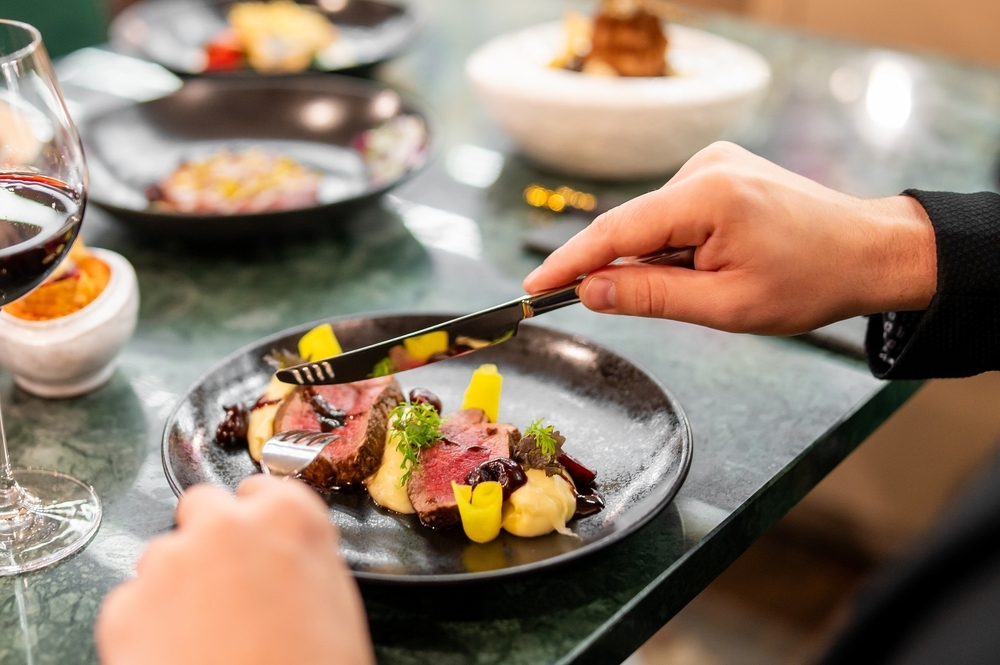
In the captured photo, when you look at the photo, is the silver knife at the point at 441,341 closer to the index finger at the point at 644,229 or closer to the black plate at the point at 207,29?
the index finger at the point at 644,229

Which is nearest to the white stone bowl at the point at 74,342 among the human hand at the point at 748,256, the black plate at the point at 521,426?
the black plate at the point at 521,426

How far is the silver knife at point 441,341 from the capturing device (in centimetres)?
108

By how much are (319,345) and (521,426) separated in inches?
10.3

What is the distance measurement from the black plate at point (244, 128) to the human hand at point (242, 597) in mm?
1054

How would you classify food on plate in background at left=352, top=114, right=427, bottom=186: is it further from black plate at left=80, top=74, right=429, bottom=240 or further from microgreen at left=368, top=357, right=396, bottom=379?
microgreen at left=368, top=357, right=396, bottom=379

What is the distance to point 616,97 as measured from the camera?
1767 mm

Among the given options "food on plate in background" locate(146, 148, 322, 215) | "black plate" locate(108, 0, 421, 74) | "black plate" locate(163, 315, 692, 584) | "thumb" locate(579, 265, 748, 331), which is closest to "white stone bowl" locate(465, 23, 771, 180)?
"food on plate in background" locate(146, 148, 322, 215)

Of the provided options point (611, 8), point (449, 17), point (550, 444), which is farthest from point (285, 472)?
point (449, 17)

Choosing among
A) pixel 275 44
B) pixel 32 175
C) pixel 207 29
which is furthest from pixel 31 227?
pixel 207 29

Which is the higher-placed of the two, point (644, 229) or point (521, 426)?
point (644, 229)

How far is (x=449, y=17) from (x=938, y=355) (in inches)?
78.4

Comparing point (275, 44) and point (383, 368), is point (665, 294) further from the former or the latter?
point (275, 44)

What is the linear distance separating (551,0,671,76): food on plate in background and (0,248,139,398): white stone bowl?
1006 millimetres

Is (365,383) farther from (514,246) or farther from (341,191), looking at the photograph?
(341,191)
